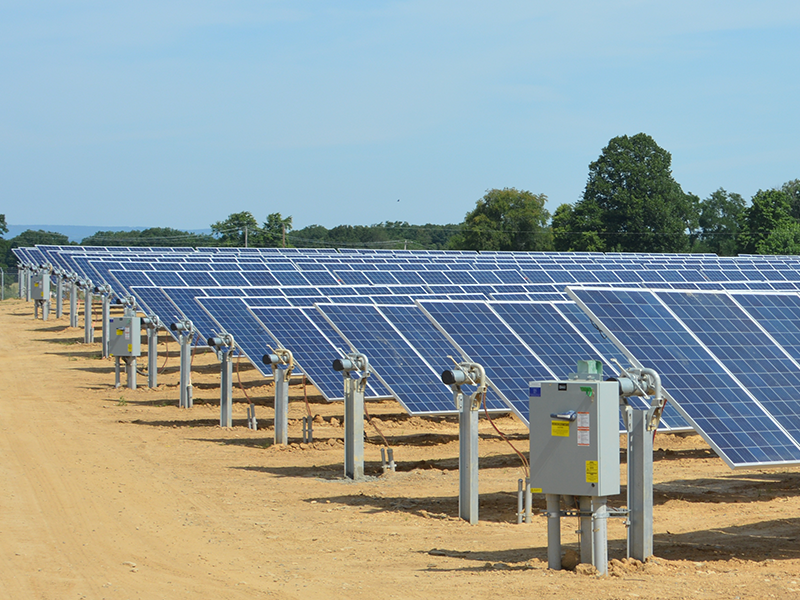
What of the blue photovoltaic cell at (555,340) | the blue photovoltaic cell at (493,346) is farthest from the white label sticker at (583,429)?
the blue photovoltaic cell at (555,340)

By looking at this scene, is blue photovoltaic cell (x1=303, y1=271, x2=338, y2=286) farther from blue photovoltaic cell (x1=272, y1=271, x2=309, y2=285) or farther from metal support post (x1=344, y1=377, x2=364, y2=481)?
metal support post (x1=344, y1=377, x2=364, y2=481)

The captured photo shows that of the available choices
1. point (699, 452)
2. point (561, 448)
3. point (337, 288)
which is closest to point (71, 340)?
point (337, 288)

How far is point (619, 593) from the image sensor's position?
9.87 meters

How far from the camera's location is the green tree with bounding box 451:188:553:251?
106 m

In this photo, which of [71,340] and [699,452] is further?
[71,340]

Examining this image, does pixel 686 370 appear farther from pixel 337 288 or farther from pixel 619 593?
pixel 337 288

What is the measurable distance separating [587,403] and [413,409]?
8081mm

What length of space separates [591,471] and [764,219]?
9040 cm

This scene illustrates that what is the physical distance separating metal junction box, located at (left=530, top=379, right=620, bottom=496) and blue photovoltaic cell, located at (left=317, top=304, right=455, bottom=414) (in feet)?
24.9

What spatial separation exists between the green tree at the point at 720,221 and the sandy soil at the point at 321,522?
102 meters

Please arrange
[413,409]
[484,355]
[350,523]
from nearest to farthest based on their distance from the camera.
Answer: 1. [350,523]
2. [484,355]
3. [413,409]

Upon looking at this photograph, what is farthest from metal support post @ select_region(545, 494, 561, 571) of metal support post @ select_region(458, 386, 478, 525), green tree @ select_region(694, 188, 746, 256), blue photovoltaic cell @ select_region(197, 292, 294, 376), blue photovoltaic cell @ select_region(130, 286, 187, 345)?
green tree @ select_region(694, 188, 746, 256)

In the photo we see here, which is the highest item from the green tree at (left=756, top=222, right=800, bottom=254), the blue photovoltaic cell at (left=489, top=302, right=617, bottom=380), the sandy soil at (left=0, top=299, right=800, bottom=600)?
the green tree at (left=756, top=222, right=800, bottom=254)

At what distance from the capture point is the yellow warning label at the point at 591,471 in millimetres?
10406
